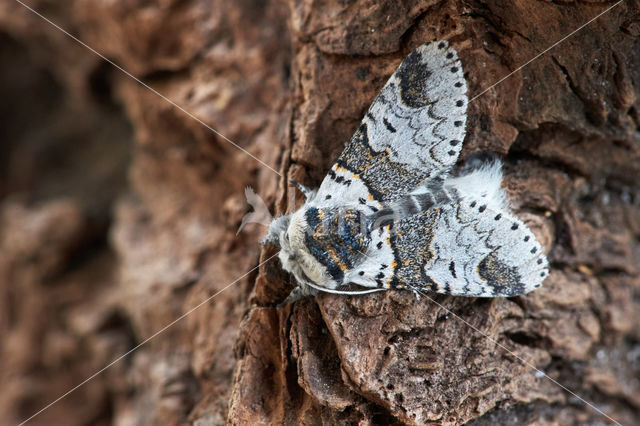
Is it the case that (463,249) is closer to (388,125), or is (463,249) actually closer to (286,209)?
(388,125)

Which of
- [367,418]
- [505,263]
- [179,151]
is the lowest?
[367,418]

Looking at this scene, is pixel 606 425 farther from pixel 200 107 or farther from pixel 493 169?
pixel 200 107

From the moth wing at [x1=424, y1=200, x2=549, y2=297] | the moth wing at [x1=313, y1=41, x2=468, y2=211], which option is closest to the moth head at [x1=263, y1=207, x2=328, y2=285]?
the moth wing at [x1=313, y1=41, x2=468, y2=211]

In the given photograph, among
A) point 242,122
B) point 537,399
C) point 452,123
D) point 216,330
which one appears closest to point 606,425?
point 537,399

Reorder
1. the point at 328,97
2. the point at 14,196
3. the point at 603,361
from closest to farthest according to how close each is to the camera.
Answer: the point at 328,97 → the point at 603,361 → the point at 14,196

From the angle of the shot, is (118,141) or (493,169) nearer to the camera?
(493,169)

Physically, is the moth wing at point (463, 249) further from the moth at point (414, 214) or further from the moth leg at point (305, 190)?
the moth leg at point (305, 190)

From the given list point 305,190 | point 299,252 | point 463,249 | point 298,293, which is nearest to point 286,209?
point 305,190

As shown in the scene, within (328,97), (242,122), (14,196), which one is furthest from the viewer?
(14,196)
